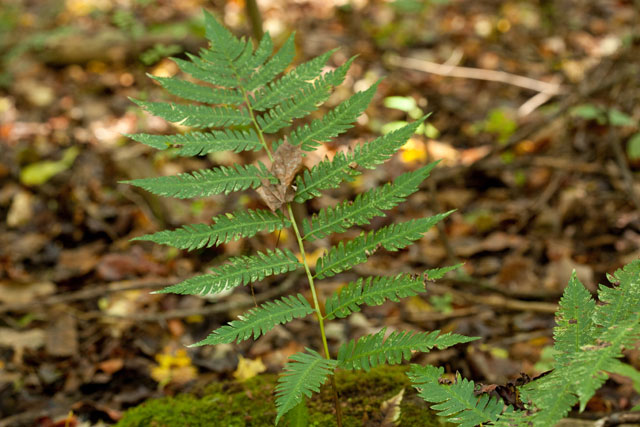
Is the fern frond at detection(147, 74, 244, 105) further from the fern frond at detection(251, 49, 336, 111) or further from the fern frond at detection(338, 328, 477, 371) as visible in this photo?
the fern frond at detection(338, 328, 477, 371)

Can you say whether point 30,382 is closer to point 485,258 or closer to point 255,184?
point 255,184

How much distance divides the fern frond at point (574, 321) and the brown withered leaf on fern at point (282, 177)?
2.68ft

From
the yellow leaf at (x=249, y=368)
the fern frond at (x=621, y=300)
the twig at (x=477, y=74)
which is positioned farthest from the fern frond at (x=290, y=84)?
the twig at (x=477, y=74)

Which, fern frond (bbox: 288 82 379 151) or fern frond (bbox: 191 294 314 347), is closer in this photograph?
fern frond (bbox: 191 294 314 347)

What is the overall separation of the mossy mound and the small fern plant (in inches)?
18.9

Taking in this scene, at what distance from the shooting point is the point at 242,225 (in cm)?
152

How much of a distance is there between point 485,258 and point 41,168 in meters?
3.89

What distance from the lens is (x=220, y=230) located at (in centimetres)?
148

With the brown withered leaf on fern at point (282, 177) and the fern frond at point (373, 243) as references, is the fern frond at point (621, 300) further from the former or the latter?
the brown withered leaf on fern at point (282, 177)

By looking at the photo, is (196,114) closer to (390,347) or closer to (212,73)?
(212,73)

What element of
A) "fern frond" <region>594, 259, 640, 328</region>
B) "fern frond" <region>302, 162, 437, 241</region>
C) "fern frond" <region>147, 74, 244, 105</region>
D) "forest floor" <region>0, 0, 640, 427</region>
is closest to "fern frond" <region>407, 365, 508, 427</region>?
"forest floor" <region>0, 0, 640, 427</region>

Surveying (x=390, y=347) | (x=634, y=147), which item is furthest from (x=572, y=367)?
(x=634, y=147)

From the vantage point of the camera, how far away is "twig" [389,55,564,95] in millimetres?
5305

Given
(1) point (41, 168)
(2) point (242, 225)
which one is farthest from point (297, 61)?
(2) point (242, 225)
